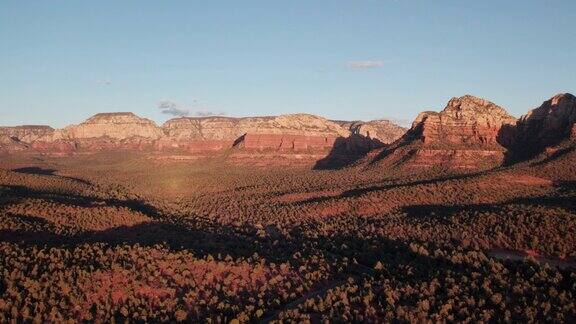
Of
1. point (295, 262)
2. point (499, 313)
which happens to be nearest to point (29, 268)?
point (295, 262)

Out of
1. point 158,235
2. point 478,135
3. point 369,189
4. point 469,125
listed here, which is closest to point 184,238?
point 158,235

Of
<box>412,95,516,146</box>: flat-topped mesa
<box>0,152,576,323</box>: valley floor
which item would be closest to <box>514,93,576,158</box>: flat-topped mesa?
<box>412,95,516,146</box>: flat-topped mesa

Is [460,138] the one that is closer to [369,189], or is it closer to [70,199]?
[369,189]

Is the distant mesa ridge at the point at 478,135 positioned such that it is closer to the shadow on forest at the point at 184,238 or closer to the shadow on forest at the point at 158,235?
the shadow on forest at the point at 184,238

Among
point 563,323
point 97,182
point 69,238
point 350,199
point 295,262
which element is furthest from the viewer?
point 97,182

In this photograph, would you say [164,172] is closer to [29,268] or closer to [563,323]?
[29,268]

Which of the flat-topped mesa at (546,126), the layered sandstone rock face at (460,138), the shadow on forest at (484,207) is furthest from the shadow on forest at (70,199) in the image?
the flat-topped mesa at (546,126)

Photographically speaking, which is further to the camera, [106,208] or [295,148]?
[295,148]
